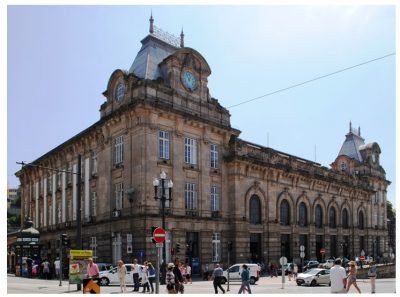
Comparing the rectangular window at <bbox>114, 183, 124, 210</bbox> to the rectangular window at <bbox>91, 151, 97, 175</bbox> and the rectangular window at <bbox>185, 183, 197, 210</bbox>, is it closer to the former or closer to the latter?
the rectangular window at <bbox>91, 151, 97, 175</bbox>

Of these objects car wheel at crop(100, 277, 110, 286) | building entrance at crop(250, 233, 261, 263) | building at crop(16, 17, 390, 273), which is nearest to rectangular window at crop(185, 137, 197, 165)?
building at crop(16, 17, 390, 273)

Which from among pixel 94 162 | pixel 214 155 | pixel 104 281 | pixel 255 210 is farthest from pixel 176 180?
pixel 255 210

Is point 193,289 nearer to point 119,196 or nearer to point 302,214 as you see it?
point 119,196

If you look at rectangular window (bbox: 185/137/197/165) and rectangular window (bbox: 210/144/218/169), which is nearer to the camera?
rectangular window (bbox: 185/137/197/165)

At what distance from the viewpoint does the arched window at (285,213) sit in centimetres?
5197

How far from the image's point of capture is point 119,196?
41.0 m

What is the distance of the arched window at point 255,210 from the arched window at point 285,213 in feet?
13.7

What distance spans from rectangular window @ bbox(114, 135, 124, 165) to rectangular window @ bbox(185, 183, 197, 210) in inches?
232

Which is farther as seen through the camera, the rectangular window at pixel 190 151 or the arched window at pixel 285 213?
the arched window at pixel 285 213

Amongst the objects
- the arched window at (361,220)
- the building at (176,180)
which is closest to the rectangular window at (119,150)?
the building at (176,180)

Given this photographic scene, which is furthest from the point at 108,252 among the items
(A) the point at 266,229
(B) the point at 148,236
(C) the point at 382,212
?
(C) the point at 382,212

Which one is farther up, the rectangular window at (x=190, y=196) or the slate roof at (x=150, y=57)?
the slate roof at (x=150, y=57)

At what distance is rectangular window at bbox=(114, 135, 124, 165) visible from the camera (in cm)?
4134

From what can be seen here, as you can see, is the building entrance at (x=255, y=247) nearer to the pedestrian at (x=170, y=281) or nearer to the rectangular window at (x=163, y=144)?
the rectangular window at (x=163, y=144)
